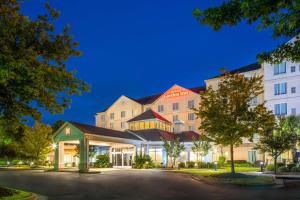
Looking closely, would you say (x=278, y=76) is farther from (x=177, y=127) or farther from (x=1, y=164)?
(x=1, y=164)

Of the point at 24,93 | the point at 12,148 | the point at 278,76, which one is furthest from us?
the point at 12,148

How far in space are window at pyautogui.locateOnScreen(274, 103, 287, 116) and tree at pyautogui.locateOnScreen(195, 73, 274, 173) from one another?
78.7 feet

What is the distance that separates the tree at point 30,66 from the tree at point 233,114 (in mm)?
13473

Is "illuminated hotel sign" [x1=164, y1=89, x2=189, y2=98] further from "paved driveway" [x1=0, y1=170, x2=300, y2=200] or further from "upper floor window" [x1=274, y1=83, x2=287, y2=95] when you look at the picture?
"paved driveway" [x1=0, y1=170, x2=300, y2=200]

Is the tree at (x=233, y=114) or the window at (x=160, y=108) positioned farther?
the window at (x=160, y=108)

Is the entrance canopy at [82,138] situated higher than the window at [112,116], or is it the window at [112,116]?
the window at [112,116]

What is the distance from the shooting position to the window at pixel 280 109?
49.7 meters

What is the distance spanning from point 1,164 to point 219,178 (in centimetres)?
5052

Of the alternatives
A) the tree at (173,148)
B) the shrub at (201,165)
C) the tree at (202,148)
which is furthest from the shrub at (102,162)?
the shrub at (201,165)

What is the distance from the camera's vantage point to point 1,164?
2494 inches

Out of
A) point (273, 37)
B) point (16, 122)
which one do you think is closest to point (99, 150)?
→ point (16, 122)

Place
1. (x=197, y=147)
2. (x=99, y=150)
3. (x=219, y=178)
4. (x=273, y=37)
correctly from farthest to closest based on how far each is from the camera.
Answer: (x=99, y=150)
(x=197, y=147)
(x=219, y=178)
(x=273, y=37)

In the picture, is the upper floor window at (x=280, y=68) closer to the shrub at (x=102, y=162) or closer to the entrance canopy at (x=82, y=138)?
the entrance canopy at (x=82, y=138)

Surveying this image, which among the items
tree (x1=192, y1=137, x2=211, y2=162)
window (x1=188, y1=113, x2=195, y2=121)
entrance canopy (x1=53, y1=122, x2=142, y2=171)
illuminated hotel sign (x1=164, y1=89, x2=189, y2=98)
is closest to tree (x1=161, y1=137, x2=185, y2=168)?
tree (x1=192, y1=137, x2=211, y2=162)
